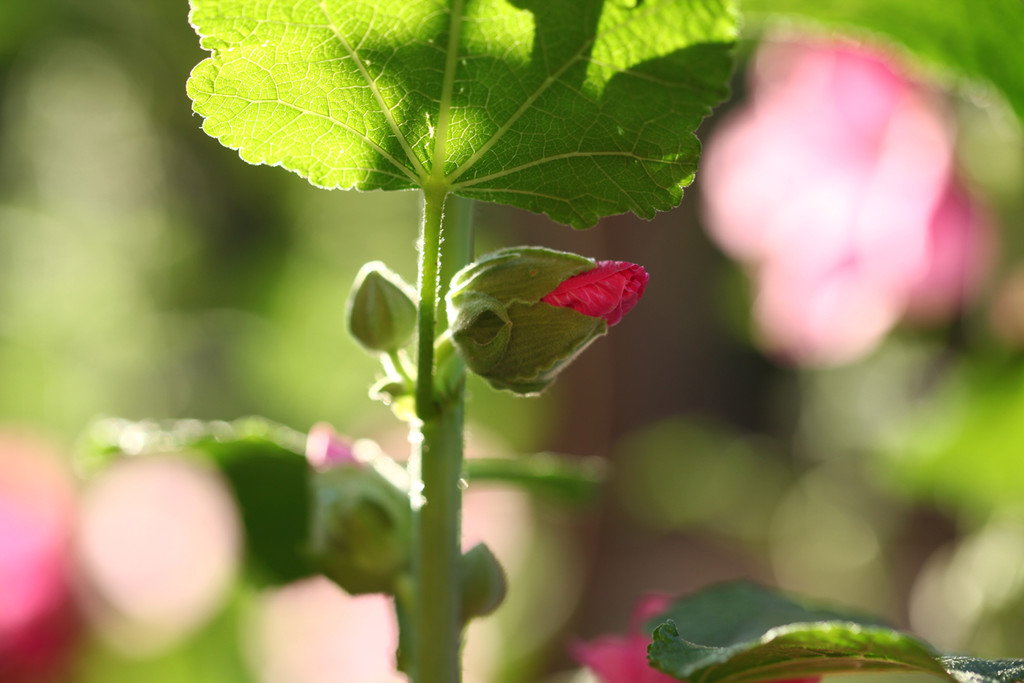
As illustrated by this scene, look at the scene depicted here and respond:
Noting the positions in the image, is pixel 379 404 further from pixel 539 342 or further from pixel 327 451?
pixel 539 342

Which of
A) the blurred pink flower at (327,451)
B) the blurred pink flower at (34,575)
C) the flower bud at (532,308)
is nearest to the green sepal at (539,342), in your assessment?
the flower bud at (532,308)

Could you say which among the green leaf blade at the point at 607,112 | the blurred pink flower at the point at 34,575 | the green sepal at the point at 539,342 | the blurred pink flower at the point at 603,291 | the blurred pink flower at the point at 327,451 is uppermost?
the green leaf blade at the point at 607,112

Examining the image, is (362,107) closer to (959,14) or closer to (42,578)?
(959,14)

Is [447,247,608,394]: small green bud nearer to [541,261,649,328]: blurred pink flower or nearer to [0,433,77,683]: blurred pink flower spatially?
[541,261,649,328]: blurred pink flower

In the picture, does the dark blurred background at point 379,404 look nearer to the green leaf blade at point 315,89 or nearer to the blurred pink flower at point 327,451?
the blurred pink flower at point 327,451

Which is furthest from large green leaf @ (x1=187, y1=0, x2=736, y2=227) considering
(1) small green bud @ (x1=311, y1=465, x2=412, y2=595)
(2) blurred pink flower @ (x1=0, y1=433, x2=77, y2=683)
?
(2) blurred pink flower @ (x1=0, y1=433, x2=77, y2=683)

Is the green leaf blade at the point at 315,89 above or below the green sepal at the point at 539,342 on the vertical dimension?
above
